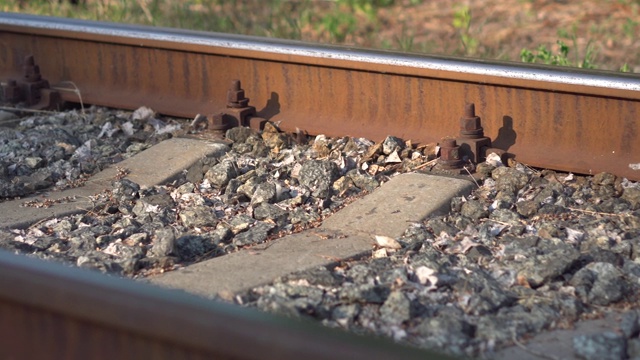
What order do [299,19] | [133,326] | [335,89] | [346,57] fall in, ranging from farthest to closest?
[299,19] → [335,89] → [346,57] → [133,326]

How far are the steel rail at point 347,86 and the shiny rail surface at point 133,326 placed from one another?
9.84 feet

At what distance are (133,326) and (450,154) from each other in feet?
9.31

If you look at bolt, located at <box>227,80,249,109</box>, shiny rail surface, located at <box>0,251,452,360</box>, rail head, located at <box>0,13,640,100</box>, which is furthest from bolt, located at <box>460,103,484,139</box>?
shiny rail surface, located at <box>0,251,452,360</box>

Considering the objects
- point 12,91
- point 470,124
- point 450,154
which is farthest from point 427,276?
point 12,91

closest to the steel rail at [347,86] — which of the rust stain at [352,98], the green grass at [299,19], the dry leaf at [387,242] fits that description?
the rust stain at [352,98]

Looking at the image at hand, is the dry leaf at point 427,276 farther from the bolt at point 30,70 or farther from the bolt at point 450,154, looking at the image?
the bolt at point 30,70

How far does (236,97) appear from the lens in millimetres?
5566

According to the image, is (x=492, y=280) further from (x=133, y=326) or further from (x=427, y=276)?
(x=133, y=326)

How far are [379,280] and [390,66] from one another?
6.41ft

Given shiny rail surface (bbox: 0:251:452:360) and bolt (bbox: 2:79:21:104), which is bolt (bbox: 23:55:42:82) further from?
shiny rail surface (bbox: 0:251:452:360)

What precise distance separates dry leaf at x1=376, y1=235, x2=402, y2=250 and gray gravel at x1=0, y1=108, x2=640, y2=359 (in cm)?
3

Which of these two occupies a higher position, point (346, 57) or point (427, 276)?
point (346, 57)

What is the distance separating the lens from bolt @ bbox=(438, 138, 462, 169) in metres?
4.74

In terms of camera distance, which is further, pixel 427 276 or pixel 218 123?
pixel 218 123
